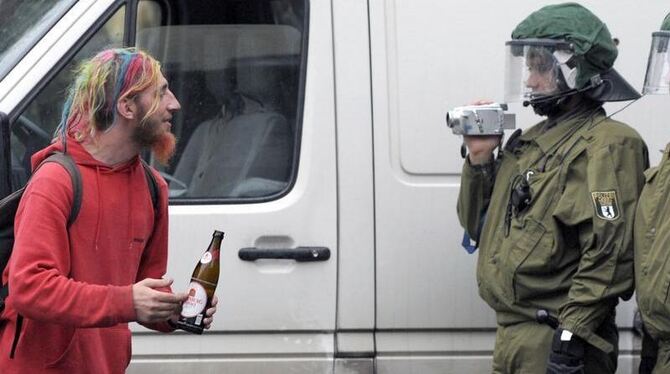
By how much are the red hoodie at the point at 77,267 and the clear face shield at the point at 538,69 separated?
1.12 meters

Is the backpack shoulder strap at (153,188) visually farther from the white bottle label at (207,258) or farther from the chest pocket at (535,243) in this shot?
the chest pocket at (535,243)

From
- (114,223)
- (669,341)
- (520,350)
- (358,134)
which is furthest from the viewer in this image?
(358,134)

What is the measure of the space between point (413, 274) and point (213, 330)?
64cm

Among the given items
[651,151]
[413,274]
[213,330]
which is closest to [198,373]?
[213,330]

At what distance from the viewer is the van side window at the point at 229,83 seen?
3.72m

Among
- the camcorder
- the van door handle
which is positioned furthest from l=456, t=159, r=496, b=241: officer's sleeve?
the van door handle

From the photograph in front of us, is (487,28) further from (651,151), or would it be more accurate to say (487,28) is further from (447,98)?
(651,151)

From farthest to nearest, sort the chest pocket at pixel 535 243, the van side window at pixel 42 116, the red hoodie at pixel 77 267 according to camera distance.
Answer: the van side window at pixel 42 116, the chest pocket at pixel 535 243, the red hoodie at pixel 77 267

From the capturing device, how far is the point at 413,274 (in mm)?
3609

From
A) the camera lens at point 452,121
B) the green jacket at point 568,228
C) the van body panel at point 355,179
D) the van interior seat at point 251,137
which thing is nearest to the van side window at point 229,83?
the van interior seat at point 251,137

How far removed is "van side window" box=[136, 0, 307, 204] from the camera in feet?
12.2

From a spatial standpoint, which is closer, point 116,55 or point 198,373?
point 116,55

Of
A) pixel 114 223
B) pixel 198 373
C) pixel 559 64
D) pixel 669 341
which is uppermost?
pixel 559 64

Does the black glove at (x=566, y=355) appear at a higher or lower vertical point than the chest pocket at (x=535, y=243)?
lower
